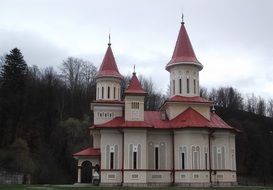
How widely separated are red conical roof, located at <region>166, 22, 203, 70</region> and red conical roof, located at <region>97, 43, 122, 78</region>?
19.7 feet

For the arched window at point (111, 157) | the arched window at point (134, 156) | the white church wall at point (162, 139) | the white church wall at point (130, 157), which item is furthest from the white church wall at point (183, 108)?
the arched window at point (111, 157)

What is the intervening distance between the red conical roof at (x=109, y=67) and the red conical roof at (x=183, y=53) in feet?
19.7

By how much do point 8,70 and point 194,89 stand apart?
3083 cm

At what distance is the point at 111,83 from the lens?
51.2 meters

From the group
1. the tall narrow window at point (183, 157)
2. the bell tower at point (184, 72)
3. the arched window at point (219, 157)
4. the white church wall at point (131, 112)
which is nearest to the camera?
the tall narrow window at point (183, 157)

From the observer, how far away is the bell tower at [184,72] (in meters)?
50.3

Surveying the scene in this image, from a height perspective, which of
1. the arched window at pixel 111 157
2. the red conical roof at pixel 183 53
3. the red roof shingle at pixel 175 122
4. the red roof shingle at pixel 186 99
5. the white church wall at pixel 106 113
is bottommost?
the arched window at pixel 111 157

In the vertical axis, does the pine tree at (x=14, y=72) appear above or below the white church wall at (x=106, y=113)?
above

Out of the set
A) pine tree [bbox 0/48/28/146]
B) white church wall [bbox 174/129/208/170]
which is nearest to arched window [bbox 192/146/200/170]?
white church wall [bbox 174/129/208/170]

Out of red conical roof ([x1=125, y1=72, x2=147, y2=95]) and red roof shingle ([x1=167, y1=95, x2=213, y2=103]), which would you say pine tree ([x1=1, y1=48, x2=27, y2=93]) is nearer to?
red conical roof ([x1=125, y1=72, x2=147, y2=95])

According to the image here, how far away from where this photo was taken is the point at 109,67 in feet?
170

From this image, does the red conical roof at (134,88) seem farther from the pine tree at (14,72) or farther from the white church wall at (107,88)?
the pine tree at (14,72)

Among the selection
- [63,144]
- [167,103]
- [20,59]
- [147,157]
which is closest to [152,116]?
[167,103]

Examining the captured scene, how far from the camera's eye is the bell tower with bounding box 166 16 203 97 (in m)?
50.3
